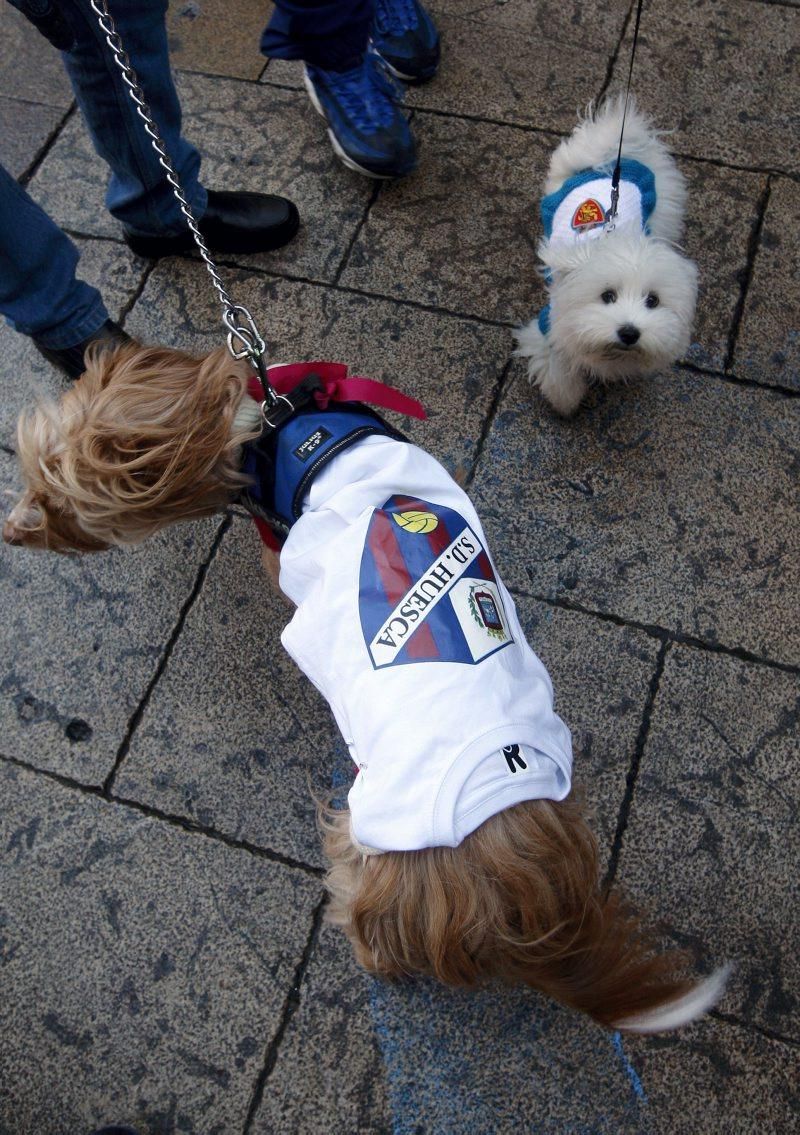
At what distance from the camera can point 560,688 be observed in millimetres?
2160

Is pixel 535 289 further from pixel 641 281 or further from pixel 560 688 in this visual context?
pixel 560 688

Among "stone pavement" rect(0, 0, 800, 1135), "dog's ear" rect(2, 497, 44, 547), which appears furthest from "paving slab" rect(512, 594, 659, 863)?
"dog's ear" rect(2, 497, 44, 547)

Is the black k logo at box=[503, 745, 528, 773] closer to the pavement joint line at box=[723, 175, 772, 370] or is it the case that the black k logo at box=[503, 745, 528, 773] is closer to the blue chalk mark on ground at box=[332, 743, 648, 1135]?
the blue chalk mark on ground at box=[332, 743, 648, 1135]

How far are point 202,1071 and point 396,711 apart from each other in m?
1.18

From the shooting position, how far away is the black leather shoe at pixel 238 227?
264 centimetres

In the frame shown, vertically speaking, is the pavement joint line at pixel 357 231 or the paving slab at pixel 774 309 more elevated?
the pavement joint line at pixel 357 231

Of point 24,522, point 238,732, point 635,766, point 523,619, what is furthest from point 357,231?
point 635,766

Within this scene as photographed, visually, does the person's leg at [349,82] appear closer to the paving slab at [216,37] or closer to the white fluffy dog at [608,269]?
the paving slab at [216,37]

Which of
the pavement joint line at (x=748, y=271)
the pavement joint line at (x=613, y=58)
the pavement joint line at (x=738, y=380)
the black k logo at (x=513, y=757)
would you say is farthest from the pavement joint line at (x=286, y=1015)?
the pavement joint line at (x=613, y=58)

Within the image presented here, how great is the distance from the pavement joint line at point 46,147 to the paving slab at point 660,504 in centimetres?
203

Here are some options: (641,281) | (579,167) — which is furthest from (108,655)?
(579,167)

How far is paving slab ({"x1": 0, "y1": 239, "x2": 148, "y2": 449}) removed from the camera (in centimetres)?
263

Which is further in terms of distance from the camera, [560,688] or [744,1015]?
[560,688]

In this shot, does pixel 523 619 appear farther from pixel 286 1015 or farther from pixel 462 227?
pixel 462 227
